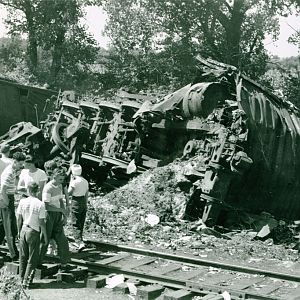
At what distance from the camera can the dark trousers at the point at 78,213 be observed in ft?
28.3

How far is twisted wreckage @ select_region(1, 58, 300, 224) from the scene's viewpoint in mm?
11141

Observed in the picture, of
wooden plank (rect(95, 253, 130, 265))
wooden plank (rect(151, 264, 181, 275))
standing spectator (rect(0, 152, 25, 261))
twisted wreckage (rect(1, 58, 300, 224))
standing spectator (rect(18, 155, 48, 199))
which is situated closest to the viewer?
wooden plank (rect(151, 264, 181, 275))

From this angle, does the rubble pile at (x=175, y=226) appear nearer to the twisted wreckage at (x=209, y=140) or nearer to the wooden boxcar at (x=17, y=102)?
the twisted wreckage at (x=209, y=140)

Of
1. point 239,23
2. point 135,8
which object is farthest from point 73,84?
point 239,23

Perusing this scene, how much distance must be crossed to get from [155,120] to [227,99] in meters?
1.78

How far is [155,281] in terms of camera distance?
23.3 ft

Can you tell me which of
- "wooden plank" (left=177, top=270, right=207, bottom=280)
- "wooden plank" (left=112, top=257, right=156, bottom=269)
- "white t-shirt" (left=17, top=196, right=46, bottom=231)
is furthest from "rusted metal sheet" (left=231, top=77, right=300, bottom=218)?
"white t-shirt" (left=17, top=196, right=46, bottom=231)

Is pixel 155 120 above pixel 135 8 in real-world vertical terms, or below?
below

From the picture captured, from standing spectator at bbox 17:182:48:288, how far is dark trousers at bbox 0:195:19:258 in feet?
3.48

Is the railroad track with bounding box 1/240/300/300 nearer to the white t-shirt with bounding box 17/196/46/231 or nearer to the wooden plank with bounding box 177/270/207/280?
the wooden plank with bounding box 177/270/207/280

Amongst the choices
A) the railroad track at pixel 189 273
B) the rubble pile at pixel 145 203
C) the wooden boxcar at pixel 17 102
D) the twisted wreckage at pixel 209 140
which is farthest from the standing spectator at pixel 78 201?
the wooden boxcar at pixel 17 102

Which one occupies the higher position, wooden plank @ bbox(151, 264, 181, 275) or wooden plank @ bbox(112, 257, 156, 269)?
wooden plank @ bbox(151, 264, 181, 275)

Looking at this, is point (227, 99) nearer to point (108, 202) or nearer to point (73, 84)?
point (108, 202)

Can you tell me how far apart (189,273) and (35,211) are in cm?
233
